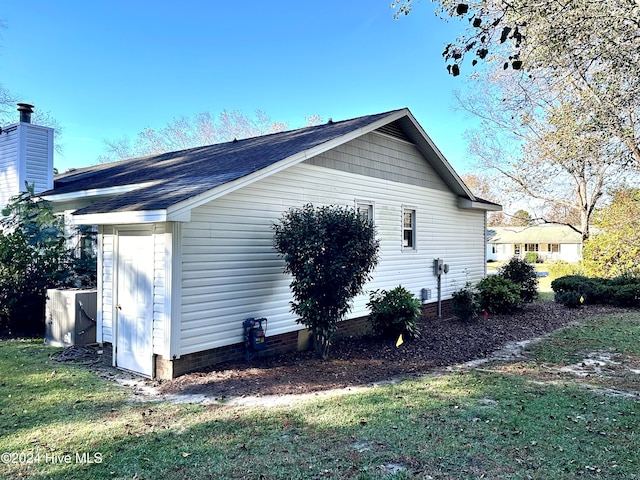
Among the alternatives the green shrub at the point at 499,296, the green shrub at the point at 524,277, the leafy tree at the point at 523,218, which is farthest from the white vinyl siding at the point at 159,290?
the leafy tree at the point at 523,218

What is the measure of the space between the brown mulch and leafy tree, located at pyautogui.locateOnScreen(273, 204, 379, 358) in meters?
0.77

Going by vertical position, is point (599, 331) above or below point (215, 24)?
below

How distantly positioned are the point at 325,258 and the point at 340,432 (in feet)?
9.42

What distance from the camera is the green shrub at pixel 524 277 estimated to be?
13320 millimetres

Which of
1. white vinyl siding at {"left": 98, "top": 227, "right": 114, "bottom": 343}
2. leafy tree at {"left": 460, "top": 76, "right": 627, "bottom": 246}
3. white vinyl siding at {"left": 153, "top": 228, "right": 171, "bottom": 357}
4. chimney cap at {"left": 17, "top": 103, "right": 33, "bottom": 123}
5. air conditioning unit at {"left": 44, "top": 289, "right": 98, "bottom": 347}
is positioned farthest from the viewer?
leafy tree at {"left": 460, "top": 76, "right": 627, "bottom": 246}

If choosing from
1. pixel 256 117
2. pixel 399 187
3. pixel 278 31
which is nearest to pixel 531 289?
pixel 399 187

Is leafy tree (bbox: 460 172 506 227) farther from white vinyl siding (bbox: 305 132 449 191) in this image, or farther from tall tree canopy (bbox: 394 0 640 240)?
tall tree canopy (bbox: 394 0 640 240)

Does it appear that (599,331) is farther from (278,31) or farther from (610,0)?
(278,31)

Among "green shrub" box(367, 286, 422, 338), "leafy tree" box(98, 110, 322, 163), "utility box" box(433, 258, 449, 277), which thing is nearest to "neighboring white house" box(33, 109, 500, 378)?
"green shrub" box(367, 286, 422, 338)

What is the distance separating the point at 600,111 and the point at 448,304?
21.1ft

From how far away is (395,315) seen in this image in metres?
8.22

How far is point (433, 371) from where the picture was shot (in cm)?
675

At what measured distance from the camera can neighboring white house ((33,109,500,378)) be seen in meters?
6.05

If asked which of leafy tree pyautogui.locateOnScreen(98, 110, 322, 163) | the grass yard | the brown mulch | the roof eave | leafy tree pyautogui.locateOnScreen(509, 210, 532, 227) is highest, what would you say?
leafy tree pyautogui.locateOnScreen(98, 110, 322, 163)
